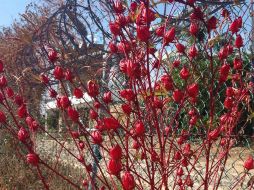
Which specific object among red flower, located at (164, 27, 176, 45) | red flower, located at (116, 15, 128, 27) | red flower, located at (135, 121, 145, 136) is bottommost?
red flower, located at (135, 121, 145, 136)

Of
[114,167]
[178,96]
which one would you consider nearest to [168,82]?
[178,96]

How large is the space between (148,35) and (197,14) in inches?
9.0

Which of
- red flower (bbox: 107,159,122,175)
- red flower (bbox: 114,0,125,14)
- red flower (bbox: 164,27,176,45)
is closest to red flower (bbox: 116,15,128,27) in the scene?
red flower (bbox: 114,0,125,14)

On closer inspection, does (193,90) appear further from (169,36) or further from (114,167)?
(114,167)

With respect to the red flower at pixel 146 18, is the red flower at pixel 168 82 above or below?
below

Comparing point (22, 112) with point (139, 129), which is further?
point (22, 112)

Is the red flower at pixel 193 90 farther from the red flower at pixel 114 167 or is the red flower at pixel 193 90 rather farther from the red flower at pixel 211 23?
the red flower at pixel 114 167

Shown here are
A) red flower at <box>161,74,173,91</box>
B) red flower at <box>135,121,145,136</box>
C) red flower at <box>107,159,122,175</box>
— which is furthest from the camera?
red flower at <box>161,74,173,91</box>

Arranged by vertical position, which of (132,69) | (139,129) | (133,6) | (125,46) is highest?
(133,6)

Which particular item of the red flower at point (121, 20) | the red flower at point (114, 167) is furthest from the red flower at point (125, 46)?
the red flower at point (114, 167)

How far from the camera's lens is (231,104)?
1550mm

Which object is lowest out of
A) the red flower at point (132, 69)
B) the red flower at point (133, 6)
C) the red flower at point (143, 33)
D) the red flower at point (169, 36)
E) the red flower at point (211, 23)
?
the red flower at point (132, 69)

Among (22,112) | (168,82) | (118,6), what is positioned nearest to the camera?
(118,6)

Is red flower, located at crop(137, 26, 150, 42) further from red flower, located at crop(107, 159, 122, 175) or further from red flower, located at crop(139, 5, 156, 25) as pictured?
red flower, located at crop(107, 159, 122, 175)
